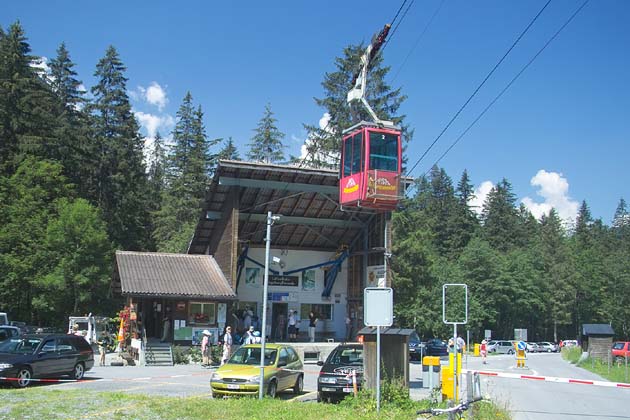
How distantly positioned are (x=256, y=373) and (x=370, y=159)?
13.0 metres

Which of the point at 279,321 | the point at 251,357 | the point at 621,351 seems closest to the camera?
the point at 251,357

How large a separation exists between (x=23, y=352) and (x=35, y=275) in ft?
87.3

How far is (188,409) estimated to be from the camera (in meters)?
13.6

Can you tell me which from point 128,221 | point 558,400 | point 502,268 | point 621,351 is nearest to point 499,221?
point 502,268

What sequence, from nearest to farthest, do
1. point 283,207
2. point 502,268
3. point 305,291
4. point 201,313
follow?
point 201,313 → point 283,207 → point 305,291 → point 502,268

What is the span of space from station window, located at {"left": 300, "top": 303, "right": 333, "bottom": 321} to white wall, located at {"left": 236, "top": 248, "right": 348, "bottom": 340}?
19 centimetres

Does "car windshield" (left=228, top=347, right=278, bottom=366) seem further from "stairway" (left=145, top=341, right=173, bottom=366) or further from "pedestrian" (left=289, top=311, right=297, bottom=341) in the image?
"pedestrian" (left=289, top=311, right=297, bottom=341)

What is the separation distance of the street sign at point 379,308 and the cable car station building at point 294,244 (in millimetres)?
20705

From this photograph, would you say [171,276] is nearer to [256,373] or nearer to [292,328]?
[292,328]

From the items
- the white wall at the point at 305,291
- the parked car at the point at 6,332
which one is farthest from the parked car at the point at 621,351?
the parked car at the point at 6,332

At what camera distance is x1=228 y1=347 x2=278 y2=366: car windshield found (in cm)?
1741

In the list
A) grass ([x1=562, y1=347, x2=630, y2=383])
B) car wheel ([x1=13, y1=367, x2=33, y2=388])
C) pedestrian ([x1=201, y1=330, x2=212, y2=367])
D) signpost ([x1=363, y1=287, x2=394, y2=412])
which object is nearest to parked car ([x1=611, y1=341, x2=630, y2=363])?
grass ([x1=562, y1=347, x2=630, y2=383])

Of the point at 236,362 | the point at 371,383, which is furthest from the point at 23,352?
the point at 371,383

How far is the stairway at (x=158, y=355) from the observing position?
2861cm
